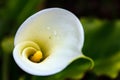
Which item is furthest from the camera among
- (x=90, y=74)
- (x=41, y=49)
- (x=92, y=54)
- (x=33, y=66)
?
(x=90, y=74)

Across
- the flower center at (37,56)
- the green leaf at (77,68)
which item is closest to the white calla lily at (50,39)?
the flower center at (37,56)

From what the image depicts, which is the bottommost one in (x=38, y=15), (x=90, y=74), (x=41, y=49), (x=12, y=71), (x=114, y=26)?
(x=90, y=74)

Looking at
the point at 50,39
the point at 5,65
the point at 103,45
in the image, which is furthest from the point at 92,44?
the point at 50,39

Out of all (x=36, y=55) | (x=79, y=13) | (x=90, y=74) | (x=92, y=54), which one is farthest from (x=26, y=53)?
(x=79, y=13)

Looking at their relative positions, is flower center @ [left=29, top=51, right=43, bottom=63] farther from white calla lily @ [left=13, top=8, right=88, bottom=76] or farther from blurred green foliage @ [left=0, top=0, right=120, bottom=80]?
blurred green foliage @ [left=0, top=0, right=120, bottom=80]

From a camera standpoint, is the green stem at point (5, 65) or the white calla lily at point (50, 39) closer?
the white calla lily at point (50, 39)

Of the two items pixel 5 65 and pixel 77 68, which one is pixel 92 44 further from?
pixel 5 65

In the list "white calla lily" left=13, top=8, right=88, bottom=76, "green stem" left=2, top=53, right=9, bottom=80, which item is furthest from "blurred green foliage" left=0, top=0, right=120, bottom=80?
"white calla lily" left=13, top=8, right=88, bottom=76

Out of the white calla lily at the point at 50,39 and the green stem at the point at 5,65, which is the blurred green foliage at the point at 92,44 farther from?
the white calla lily at the point at 50,39

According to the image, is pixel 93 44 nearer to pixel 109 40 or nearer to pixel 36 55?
pixel 109 40
